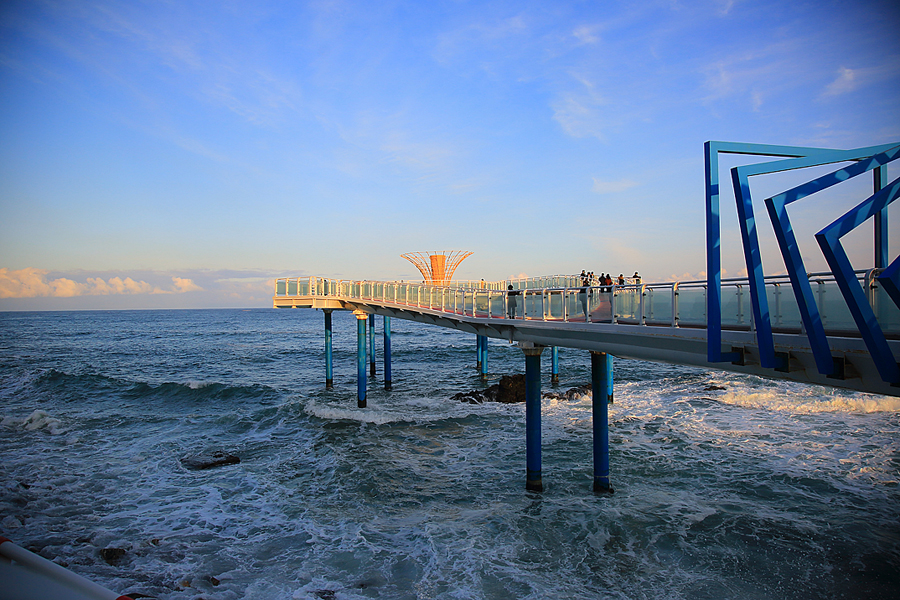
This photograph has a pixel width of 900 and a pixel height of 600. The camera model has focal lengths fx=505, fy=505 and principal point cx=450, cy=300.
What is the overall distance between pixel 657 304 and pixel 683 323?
65 cm

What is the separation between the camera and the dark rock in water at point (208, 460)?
17.5 metres

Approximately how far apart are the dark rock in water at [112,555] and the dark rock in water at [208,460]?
6126 millimetres

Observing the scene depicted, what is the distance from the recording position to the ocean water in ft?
33.4

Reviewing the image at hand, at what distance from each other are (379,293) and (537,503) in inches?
604

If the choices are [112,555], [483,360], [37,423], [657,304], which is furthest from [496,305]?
[37,423]

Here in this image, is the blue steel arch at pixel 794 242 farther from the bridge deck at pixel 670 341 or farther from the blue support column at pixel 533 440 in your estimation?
the blue support column at pixel 533 440

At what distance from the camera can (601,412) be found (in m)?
14.3

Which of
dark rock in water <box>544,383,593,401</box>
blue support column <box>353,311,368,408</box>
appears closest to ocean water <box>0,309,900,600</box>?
dark rock in water <box>544,383,593,401</box>

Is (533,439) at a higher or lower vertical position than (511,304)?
lower

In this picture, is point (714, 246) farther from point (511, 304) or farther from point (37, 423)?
point (37, 423)

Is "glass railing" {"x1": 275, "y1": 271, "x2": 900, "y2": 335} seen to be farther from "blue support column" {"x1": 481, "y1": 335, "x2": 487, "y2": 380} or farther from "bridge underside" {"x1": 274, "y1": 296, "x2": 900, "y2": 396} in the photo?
"blue support column" {"x1": 481, "y1": 335, "x2": 487, "y2": 380}

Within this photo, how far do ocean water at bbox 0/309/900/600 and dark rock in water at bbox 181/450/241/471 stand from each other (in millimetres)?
486

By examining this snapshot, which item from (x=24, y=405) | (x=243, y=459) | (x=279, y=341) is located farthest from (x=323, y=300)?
(x=279, y=341)

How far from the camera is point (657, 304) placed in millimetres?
10859
